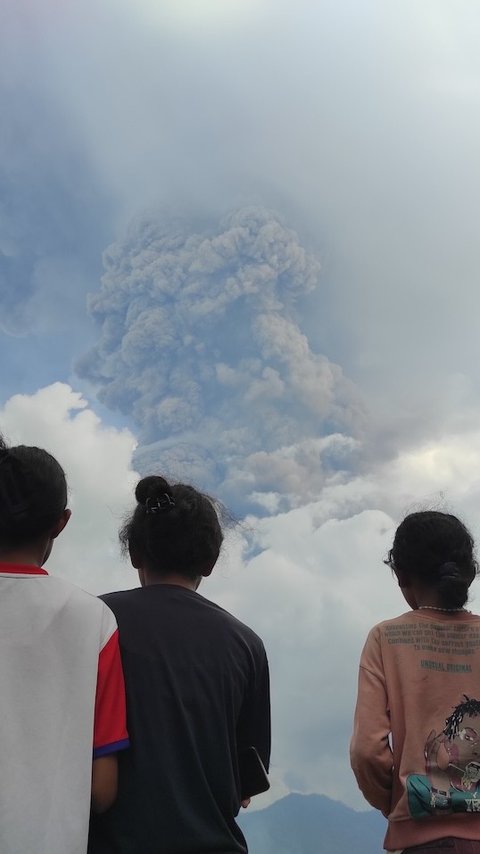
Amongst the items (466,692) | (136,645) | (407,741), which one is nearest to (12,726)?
(136,645)

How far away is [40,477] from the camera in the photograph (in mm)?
2246

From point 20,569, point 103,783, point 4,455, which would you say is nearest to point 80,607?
point 20,569

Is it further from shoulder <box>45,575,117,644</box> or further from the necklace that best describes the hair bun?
the necklace

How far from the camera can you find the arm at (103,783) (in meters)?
1.93

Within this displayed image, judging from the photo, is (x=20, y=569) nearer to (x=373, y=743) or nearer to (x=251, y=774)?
(x=251, y=774)

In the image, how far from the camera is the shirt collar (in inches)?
83.3

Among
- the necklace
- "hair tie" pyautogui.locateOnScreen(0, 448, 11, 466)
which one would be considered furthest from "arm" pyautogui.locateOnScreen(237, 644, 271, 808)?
"hair tie" pyautogui.locateOnScreen(0, 448, 11, 466)

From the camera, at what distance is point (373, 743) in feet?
7.98

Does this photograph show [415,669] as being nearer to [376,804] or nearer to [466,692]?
[466,692]

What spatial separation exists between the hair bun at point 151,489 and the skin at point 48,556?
32 centimetres

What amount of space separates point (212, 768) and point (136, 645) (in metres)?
0.42

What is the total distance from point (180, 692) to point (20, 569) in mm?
608

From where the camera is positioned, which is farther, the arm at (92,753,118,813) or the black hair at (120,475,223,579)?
the black hair at (120,475,223,579)

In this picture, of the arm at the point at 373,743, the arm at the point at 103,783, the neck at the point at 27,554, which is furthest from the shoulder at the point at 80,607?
the arm at the point at 373,743
